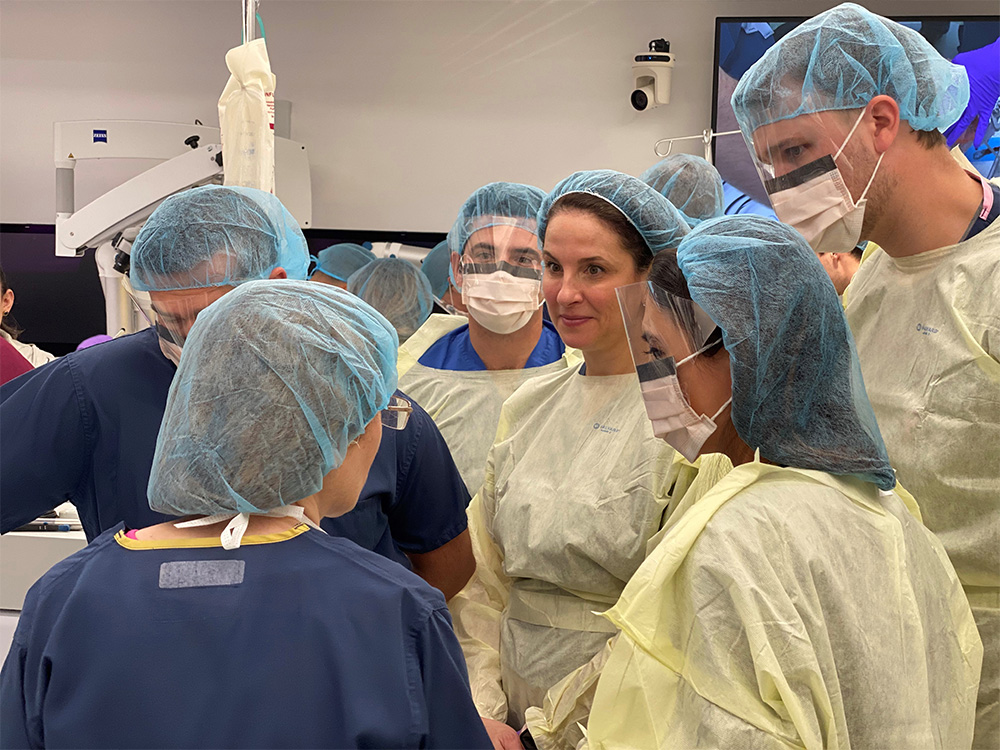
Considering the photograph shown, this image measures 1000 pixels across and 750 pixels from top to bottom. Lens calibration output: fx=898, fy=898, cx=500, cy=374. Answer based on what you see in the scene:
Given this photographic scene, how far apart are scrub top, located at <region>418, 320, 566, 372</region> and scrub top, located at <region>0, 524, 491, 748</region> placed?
55.6 inches

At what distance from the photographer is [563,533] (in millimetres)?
1505

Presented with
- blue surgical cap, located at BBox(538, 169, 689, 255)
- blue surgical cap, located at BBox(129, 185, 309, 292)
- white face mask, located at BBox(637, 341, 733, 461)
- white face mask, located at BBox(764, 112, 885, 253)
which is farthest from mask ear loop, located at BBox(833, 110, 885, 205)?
blue surgical cap, located at BBox(129, 185, 309, 292)

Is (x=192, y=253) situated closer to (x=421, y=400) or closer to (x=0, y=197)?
(x=421, y=400)

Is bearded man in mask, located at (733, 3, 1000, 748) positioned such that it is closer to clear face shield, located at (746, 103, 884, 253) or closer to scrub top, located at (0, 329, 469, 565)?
clear face shield, located at (746, 103, 884, 253)

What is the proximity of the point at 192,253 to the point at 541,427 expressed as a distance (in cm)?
72

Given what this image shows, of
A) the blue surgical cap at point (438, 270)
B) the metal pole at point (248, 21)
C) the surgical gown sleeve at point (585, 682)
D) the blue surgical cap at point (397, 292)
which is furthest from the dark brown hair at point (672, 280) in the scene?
the blue surgical cap at point (438, 270)

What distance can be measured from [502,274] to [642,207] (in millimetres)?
708

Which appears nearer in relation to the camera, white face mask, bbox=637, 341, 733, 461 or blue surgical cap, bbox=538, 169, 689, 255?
white face mask, bbox=637, 341, 733, 461

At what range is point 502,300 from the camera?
2291mm

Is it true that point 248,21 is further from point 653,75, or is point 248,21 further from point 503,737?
point 653,75

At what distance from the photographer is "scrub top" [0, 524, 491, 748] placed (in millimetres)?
924

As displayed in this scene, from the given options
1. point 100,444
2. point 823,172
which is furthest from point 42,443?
point 823,172

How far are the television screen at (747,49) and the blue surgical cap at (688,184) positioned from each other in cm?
190

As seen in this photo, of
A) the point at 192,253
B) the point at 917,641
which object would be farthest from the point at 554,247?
the point at 917,641
